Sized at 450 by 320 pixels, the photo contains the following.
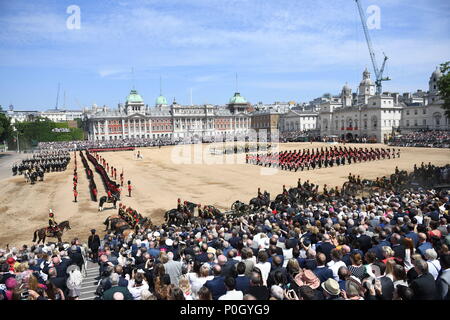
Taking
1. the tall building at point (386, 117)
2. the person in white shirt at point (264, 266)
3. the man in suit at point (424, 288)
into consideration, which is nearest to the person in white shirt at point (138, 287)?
the person in white shirt at point (264, 266)

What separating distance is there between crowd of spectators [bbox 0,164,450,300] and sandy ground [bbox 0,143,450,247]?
9.25 meters

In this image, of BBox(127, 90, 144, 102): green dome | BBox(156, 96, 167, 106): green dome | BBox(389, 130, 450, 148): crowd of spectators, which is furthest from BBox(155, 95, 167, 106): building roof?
BBox(389, 130, 450, 148): crowd of spectators

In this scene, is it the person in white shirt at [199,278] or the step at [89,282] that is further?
the step at [89,282]

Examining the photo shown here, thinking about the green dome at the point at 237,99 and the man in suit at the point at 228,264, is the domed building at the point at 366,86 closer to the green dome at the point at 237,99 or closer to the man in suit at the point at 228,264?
the green dome at the point at 237,99

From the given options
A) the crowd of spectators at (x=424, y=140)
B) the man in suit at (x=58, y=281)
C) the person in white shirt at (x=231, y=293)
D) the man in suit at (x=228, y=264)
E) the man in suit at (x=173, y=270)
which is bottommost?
the man in suit at (x=58, y=281)

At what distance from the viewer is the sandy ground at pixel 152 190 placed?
19797 millimetres

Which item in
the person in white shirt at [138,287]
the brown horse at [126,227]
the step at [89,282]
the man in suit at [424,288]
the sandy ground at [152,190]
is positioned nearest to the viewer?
the man in suit at [424,288]

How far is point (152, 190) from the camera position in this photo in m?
28.3

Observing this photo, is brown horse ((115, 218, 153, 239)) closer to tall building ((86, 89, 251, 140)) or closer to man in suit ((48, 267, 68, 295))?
man in suit ((48, 267, 68, 295))

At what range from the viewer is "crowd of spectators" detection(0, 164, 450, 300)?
203 inches

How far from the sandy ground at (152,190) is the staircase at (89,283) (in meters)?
5.91

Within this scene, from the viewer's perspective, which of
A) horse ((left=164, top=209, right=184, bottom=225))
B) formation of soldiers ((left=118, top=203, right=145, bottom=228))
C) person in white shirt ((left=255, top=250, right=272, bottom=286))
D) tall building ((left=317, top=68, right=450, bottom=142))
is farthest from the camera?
tall building ((left=317, top=68, right=450, bottom=142))
